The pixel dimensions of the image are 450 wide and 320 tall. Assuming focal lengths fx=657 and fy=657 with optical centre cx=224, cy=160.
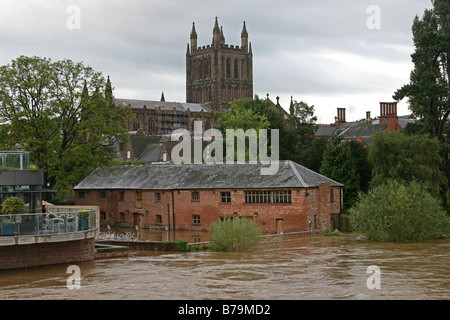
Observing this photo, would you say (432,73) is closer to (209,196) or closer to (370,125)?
(209,196)

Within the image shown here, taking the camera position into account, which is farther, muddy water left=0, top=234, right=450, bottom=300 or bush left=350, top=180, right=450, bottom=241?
bush left=350, top=180, right=450, bottom=241

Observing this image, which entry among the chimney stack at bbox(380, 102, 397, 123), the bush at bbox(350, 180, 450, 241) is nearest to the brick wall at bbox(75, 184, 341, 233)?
the bush at bbox(350, 180, 450, 241)

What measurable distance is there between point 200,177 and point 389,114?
150ft

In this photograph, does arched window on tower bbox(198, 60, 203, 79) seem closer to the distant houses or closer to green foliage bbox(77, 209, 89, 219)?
the distant houses

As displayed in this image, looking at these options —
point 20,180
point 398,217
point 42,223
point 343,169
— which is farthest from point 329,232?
point 42,223

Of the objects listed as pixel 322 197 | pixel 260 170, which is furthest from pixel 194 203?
pixel 322 197

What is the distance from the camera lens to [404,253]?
35.8 meters

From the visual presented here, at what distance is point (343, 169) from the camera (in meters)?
55.5

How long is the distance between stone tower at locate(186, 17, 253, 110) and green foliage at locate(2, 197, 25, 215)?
13025 cm

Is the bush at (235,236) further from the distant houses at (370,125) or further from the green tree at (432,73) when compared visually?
the distant houses at (370,125)

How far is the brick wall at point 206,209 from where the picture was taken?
47.7 meters

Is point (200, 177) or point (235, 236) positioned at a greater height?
point (200, 177)

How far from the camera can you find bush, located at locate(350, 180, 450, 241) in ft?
133

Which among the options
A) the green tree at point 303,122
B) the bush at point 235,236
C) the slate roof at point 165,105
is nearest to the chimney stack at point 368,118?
the green tree at point 303,122
